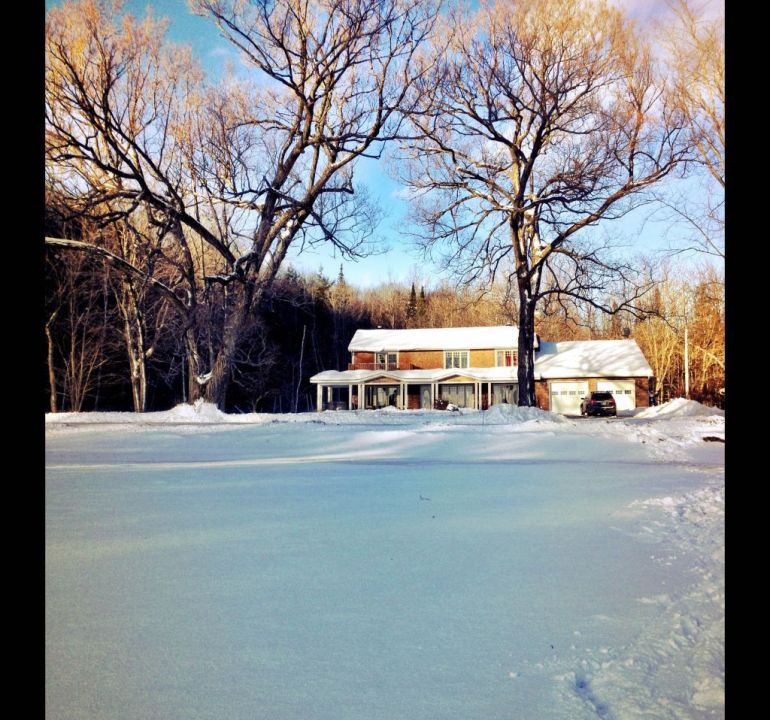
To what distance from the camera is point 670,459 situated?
453 inches

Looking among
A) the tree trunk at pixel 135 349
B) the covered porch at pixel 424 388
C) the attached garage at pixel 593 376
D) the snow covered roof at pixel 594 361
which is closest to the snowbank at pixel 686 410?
the attached garage at pixel 593 376

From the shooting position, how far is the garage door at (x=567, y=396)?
131 feet

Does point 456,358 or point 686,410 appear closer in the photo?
A: point 686,410

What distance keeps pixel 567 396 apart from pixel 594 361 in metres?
3.15

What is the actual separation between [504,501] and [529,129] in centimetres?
2052

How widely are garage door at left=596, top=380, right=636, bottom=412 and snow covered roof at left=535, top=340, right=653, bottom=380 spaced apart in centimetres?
62

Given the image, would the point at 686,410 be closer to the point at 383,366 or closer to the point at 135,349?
the point at 383,366

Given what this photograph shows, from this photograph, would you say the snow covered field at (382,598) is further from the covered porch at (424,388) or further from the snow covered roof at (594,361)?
the snow covered roof at (594,361)

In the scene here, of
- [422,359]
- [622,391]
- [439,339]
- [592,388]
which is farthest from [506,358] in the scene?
[622,391]

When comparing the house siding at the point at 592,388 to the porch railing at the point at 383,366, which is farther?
the porch railing at the point at 383,366

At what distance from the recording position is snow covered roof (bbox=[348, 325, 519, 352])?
1688 inches

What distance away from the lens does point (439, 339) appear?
4438cm

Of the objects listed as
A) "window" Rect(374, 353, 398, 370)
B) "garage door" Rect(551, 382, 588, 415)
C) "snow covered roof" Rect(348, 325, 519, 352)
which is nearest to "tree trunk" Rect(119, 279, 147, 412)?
"snow covered roof" Rect(348, 325, 519, 352)

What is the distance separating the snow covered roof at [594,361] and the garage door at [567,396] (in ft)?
2.55
